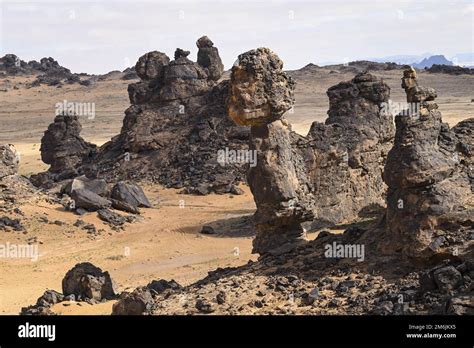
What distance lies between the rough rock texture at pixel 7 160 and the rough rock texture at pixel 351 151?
1132 centimetres

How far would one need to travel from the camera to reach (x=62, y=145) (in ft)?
138

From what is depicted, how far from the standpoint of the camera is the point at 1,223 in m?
26.8

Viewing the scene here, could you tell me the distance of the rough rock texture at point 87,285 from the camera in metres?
18.7

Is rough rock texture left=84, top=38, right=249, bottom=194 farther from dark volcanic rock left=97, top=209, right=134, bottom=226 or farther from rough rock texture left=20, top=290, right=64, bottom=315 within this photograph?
rough rock texture left=20, top=290, right=64, bottom=315

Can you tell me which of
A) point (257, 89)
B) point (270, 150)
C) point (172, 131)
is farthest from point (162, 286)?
point (172, 131)

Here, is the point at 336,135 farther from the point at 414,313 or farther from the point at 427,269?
the point at 414,313

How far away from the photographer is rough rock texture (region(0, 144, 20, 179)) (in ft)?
95.7

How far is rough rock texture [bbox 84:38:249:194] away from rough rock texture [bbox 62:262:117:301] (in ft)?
59.3

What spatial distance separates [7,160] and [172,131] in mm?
12666

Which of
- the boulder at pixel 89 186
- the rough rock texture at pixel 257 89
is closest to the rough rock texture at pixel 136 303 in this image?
the rough rock texture at pixel 257 89

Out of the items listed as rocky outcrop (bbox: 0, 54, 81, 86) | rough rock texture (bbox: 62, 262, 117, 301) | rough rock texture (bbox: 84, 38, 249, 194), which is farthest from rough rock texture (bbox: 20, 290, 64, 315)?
rocky outcrop (bbox: 0, 54, 81, 86)

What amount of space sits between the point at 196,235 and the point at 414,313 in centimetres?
1629

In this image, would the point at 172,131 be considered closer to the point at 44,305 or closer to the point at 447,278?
the point at 44,305
